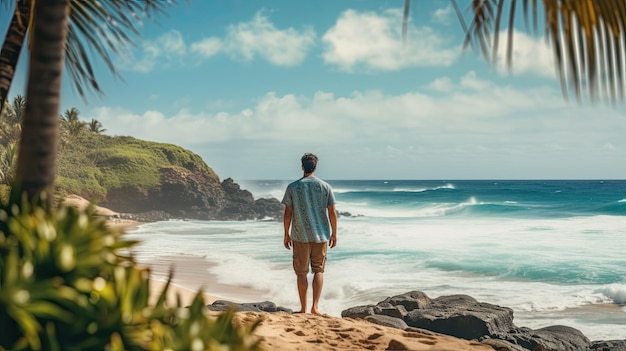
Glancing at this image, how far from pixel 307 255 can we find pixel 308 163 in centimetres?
97

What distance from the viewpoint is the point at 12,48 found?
5.42 meters

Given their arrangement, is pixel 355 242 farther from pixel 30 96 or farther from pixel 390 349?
pixel 30 96

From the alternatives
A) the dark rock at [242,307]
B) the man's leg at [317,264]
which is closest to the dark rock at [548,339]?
the man's leg at [317,264]

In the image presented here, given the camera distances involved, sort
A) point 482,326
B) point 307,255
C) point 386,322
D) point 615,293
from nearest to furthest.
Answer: point 307,255, point 386,322, point 482,326, point 615,293

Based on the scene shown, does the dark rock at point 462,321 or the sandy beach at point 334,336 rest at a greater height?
the sandy beach at point 334,336

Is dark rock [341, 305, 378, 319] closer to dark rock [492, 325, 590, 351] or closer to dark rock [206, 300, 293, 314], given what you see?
dark rock [206, 300, 293, 314]

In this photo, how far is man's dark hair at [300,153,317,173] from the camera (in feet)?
22.4

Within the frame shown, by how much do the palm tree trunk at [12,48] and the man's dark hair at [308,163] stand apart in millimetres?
2852

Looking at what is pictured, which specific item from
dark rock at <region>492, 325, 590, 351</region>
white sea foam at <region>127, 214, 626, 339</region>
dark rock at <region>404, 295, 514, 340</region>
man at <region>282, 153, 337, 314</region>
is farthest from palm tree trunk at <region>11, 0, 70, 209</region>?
dark rock at <region>492, 325, 590, 351</region>

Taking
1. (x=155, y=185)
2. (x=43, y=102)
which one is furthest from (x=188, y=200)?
(x=43, y=102)

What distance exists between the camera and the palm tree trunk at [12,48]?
5.23m

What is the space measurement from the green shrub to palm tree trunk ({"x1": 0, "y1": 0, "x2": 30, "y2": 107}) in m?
3.03

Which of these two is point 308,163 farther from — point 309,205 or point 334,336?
point 334,336

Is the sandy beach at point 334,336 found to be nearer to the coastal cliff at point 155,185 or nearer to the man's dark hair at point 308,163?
the man's dark hair at point 308,163
